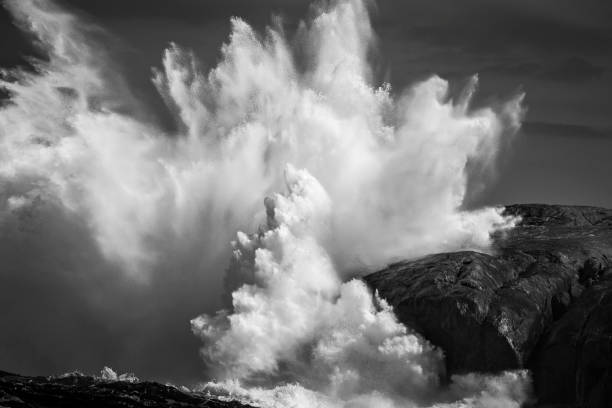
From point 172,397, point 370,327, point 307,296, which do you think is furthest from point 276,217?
point 172,397

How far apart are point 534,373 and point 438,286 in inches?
785

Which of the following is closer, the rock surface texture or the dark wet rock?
the rock surface texture

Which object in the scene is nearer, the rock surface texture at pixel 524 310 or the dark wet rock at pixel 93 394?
the rock surface texture at pixel 524 310

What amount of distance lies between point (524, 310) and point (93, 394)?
6798 cm

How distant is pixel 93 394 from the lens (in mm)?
127125

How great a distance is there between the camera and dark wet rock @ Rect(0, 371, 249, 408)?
387 ft

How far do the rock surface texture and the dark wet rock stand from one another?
33367 mm

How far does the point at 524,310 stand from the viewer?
127688 mm

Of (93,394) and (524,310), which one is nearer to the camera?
(93,394)

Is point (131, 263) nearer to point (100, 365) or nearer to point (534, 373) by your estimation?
point (100, 365)

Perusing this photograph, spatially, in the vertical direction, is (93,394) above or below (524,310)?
below

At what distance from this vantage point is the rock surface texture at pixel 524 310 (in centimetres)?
11756

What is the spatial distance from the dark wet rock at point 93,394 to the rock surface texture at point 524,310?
109ft

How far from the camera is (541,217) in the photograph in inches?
7175
